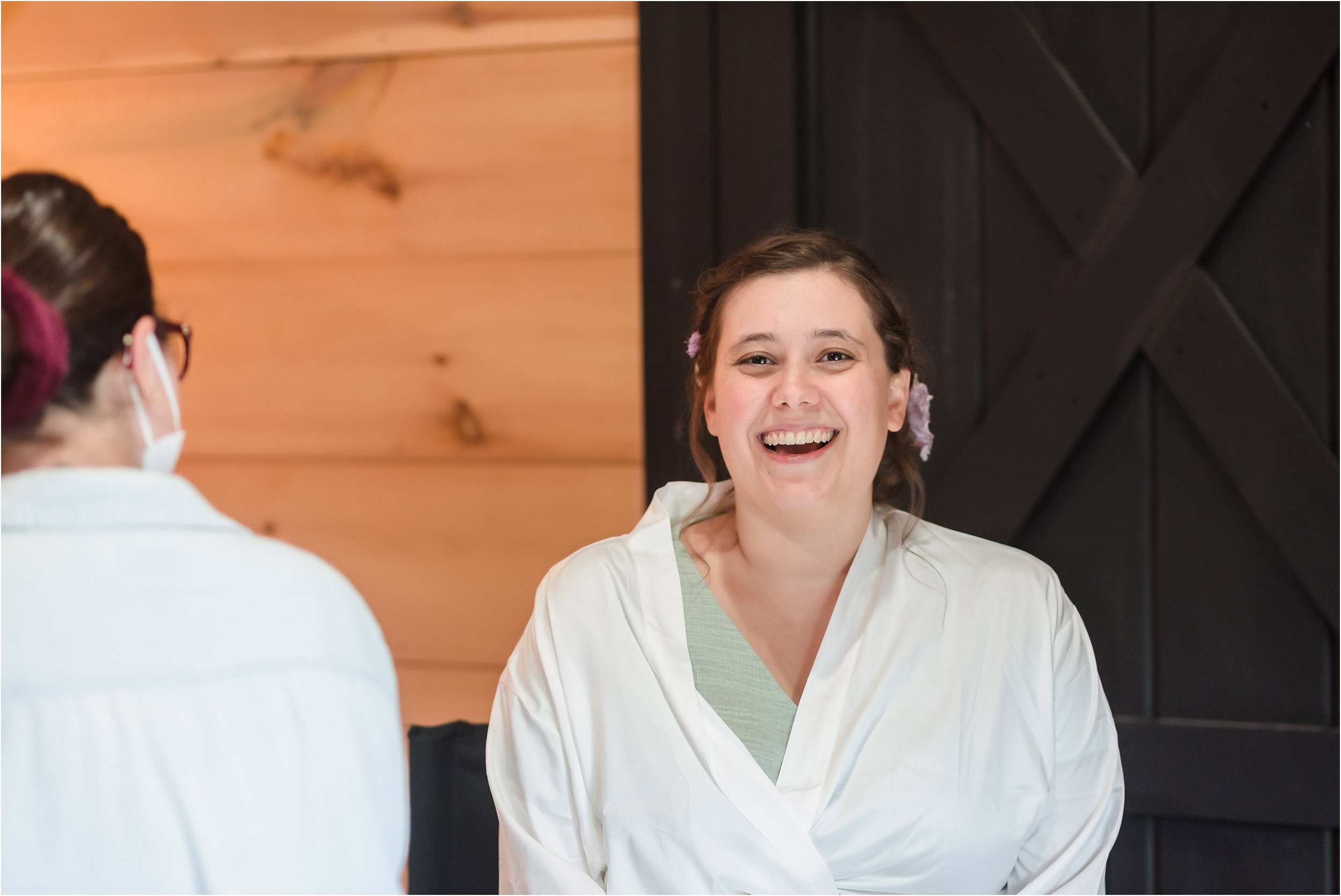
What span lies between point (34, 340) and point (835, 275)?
0.65 meters

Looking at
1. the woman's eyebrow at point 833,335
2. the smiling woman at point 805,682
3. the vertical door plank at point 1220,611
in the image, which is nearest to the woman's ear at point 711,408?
the smiling woman at point 805,682

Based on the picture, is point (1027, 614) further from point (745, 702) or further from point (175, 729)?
point (175, 729)

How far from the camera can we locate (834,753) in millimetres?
936

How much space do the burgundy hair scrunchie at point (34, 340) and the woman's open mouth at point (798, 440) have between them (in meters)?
0.57

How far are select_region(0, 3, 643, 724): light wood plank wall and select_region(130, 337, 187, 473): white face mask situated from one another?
75 centimetres

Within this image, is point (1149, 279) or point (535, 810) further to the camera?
point (1149, 279)

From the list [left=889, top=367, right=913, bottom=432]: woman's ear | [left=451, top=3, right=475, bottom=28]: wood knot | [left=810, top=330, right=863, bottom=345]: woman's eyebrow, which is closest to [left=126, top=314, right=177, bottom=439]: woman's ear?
[left=810, top=330, right=863, bottom=345]: woman's eyebrow

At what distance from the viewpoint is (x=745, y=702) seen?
986mm

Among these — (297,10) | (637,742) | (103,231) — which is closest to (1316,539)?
(637,742)

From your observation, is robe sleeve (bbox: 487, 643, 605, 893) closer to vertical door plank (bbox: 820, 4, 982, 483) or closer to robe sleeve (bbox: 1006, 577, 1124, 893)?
robe sleeve (bbox: 1006, 577, 1124, 893)

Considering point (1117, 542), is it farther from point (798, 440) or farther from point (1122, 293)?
point (798, 440)

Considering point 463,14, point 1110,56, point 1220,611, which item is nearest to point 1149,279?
point 1110,56

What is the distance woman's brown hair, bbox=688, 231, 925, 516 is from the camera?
1.02 metres

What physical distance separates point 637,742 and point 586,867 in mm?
110
